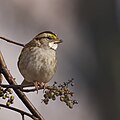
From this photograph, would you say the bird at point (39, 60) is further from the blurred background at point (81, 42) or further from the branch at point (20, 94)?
the blurred background at point (81, 42)

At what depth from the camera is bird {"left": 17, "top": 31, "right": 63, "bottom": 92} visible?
2.38 metres

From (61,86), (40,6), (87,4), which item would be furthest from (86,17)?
(61,86)

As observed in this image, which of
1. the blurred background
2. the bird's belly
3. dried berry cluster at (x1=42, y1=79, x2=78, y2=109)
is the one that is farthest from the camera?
the blurred background

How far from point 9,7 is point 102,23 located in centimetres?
115

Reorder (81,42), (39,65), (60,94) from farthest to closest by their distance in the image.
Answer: (81,42) < (39,65) < (60,94)

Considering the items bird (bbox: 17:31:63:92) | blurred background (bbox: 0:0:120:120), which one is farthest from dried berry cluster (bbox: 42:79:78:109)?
blurred background (bbox: 0:0:120:120)

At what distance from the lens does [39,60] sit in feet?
8.18

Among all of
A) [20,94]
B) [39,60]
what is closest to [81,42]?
[39,60]

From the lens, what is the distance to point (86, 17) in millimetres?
5934

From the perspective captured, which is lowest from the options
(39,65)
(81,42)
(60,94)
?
(60,94)

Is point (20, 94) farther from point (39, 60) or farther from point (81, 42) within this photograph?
point (81, 42)

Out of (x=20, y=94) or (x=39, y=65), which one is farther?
(x=39, y=65)

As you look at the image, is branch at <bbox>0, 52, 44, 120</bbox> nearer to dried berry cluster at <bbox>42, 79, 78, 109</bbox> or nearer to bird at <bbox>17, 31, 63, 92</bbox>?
dried berry cluster at <bbox>42, 79, 78, 109</bbox>

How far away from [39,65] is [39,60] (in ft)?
0.19
